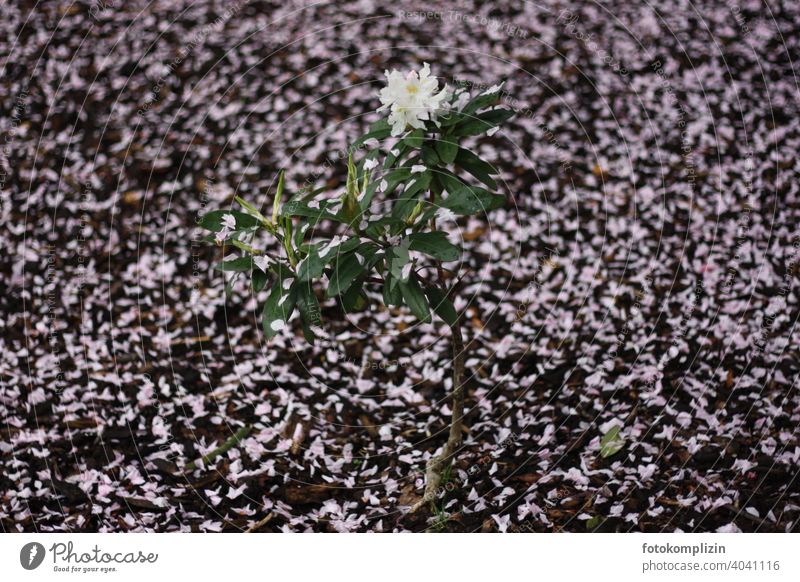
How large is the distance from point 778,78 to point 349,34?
1.82 m

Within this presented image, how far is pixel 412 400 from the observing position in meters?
2.24

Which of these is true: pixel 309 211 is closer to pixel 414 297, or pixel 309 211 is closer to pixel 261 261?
pixel 261 261

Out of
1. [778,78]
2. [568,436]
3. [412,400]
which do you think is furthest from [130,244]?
[778,78]

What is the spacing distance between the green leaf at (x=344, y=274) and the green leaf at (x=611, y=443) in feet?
2.87

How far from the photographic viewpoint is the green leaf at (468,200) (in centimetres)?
149

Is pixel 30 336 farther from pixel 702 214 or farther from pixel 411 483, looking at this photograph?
pixel 702 214

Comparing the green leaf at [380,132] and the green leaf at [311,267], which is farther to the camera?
the green leaf at [380,132]

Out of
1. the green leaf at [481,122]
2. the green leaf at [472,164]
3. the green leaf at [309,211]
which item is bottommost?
the green leaf at [309,211]

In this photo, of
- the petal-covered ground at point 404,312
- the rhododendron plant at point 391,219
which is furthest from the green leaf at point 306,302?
the petal-covered ground at point 404,312

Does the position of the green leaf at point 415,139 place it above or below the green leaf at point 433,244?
above

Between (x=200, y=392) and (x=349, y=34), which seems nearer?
(x=200, y=392)

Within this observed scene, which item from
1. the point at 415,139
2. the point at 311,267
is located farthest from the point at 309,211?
the point at 415,139

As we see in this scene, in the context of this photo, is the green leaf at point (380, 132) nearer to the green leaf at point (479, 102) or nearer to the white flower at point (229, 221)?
the green leaf at point (479, 102)

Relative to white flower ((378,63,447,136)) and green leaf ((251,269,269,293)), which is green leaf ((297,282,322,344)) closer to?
green leaf ((251,269,269,293))
